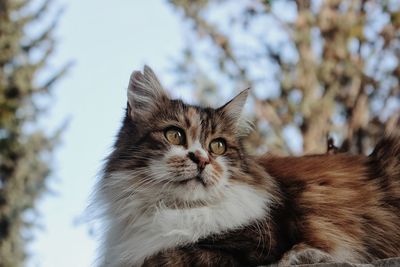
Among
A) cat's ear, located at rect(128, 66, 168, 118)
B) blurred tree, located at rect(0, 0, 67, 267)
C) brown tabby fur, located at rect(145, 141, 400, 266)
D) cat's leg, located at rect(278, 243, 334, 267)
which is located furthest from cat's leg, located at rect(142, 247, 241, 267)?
blurred tree, located at rect(0, 0, 67, 267)

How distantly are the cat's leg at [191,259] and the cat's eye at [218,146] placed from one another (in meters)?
0.48

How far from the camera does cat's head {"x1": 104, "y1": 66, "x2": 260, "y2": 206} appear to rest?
242 centimetres

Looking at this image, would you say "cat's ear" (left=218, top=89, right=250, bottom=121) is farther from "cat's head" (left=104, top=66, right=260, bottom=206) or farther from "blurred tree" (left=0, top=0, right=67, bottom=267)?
"blurred tree" (left=0, top=0, right=67, bottom=267)

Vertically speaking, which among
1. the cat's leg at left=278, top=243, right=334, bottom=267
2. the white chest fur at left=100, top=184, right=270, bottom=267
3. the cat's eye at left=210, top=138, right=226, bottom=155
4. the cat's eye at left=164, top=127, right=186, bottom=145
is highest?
the cat's eye at left=164, top=127, right=186, bottom=145

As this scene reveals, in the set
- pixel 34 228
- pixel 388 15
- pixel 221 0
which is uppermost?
pixel 221 0

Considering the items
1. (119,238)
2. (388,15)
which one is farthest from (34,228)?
(119,238)

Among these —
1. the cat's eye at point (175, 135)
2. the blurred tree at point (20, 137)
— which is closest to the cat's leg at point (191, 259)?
the cat's eye at point (175, 135)

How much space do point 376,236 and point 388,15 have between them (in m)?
5.17

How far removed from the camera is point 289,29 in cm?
789

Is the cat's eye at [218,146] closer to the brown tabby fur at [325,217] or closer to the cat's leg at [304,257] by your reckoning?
the brown tabby fur at [325,217]

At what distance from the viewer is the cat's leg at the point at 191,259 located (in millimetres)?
2209

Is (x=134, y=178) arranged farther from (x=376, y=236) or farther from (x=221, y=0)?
(x=221, y=0)

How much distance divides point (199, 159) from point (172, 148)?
133 millimetres

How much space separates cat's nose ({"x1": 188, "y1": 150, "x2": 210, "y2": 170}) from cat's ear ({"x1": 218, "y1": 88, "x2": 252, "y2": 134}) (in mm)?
450
